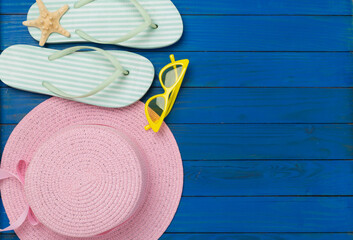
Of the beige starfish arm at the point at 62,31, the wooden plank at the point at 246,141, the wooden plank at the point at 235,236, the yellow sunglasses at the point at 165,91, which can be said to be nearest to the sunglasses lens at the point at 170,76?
the yellow sunglasses at the point at 165,91

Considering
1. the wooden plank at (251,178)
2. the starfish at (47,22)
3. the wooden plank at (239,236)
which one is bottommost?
the wooden plank at (239,236)

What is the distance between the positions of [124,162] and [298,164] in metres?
0.44

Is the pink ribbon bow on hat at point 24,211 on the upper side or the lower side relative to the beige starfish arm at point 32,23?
lower

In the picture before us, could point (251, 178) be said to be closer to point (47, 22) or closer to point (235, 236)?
A: point (235, 236)

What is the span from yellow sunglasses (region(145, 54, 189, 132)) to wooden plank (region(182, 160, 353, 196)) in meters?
0.14

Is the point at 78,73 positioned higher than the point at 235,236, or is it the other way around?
the point at 78,73

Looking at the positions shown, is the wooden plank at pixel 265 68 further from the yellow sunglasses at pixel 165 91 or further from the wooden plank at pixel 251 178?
the wooden plank at pixel 251 178

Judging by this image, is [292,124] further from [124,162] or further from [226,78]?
[124,162]

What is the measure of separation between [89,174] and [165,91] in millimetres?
261

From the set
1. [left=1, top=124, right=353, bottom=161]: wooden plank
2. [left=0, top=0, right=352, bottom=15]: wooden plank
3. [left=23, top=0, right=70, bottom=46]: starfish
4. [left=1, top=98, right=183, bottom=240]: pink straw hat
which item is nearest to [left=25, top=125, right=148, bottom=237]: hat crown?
[left=1, top=98, right=183, bottom=240]: pink straw hat

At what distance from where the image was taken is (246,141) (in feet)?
2.44

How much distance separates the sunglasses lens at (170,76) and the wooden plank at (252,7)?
0.16 metres

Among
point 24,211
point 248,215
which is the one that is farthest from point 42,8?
point 248,215

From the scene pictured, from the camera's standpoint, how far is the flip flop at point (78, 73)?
71 cm
